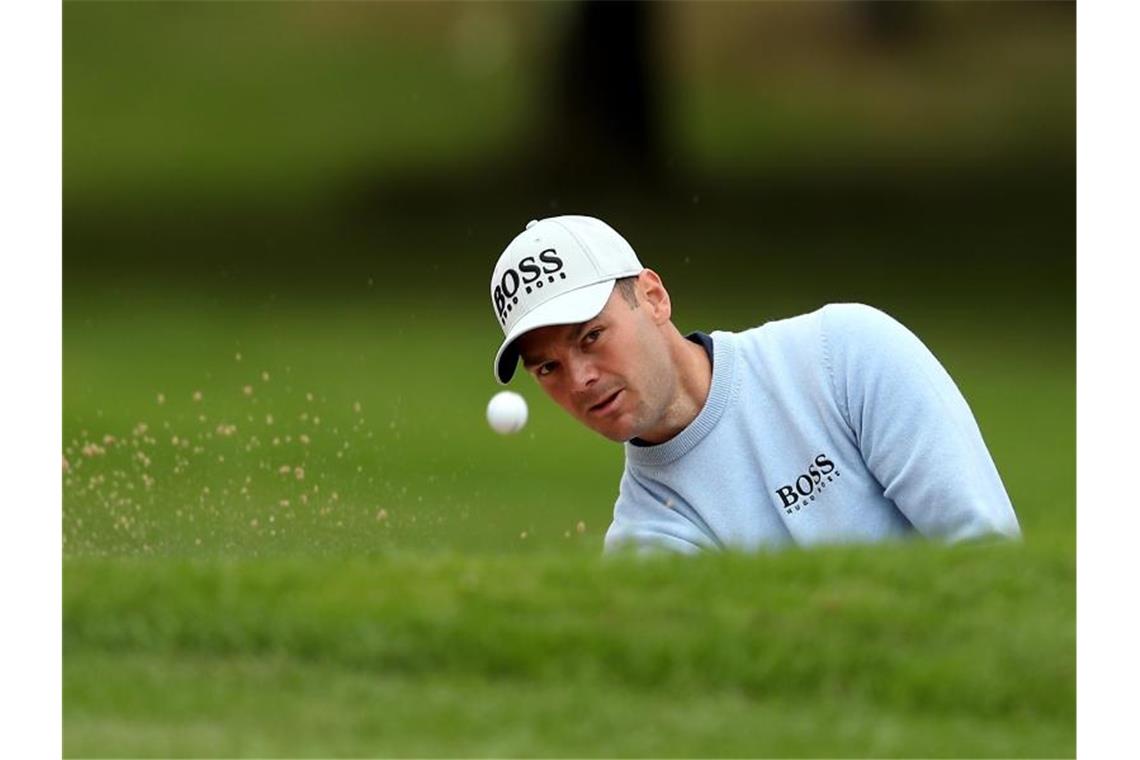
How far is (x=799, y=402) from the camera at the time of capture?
17.5ft

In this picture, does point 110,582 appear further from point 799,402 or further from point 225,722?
point 799,402

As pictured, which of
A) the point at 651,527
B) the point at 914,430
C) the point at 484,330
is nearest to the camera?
the point at 914,430

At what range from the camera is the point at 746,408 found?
5387 millimetres

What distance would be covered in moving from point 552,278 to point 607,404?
0.37 meters

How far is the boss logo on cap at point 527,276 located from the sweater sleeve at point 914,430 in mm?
758

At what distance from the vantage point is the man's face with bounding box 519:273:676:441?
5.22m

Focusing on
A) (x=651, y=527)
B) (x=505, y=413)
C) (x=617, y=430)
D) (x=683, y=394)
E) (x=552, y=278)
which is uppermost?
(x=505, y=413)

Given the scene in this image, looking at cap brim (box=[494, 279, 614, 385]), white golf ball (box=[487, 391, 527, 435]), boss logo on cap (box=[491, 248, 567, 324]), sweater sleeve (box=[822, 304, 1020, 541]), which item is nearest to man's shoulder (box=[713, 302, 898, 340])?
→ sweater sleeve (box=[822, 304, 1020, 541])

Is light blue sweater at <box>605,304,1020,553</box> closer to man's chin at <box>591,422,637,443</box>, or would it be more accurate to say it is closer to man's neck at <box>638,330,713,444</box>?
man's neck at <box>638,330,713,444</box>

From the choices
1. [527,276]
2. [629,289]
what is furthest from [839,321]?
[527,276]

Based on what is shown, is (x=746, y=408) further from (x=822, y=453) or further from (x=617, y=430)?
(x=617, y=430)

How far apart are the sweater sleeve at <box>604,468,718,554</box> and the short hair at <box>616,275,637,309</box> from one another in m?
0.54

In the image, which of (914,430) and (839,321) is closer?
(914,430)
